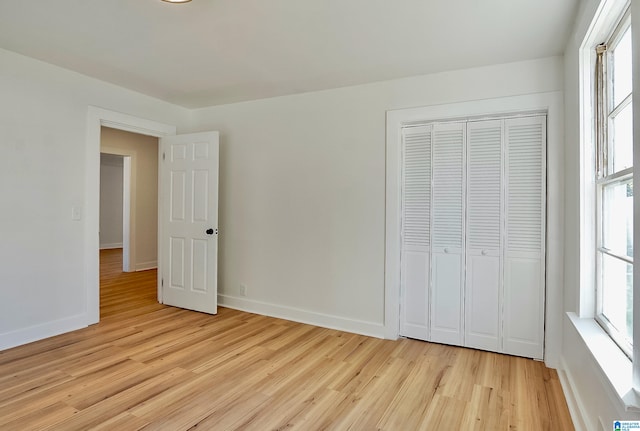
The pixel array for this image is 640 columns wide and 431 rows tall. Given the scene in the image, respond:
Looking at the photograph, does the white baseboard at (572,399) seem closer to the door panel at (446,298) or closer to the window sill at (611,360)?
the window sill at (611,360)

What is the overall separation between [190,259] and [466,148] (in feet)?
10.5

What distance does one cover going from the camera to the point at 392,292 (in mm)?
3293

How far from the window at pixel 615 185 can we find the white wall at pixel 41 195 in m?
4.13

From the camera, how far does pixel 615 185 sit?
5.89 feet

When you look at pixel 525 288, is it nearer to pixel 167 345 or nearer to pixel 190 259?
pixel 167 345

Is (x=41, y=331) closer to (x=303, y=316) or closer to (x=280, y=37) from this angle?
(x=303, y=316)

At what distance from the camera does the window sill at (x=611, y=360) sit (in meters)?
1.20

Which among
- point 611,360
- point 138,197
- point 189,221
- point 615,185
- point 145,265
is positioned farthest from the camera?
point 145,265

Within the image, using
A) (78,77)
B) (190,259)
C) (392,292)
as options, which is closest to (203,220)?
(190,259)

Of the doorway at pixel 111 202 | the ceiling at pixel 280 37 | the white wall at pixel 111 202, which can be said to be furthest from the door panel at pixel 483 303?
the white wall at pixel 111 202

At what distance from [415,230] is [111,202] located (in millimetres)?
9266

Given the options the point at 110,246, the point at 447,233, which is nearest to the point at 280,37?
the point at 447,233

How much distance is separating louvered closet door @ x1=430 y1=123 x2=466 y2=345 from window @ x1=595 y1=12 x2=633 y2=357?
1.15 m

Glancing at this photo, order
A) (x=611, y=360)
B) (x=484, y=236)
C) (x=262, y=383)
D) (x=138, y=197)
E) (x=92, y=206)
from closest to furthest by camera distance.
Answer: (x=611, y=360)
(x=262, y=383)
(x=484, y=236)
(x=92, y=206)
(x=138, y=197)
